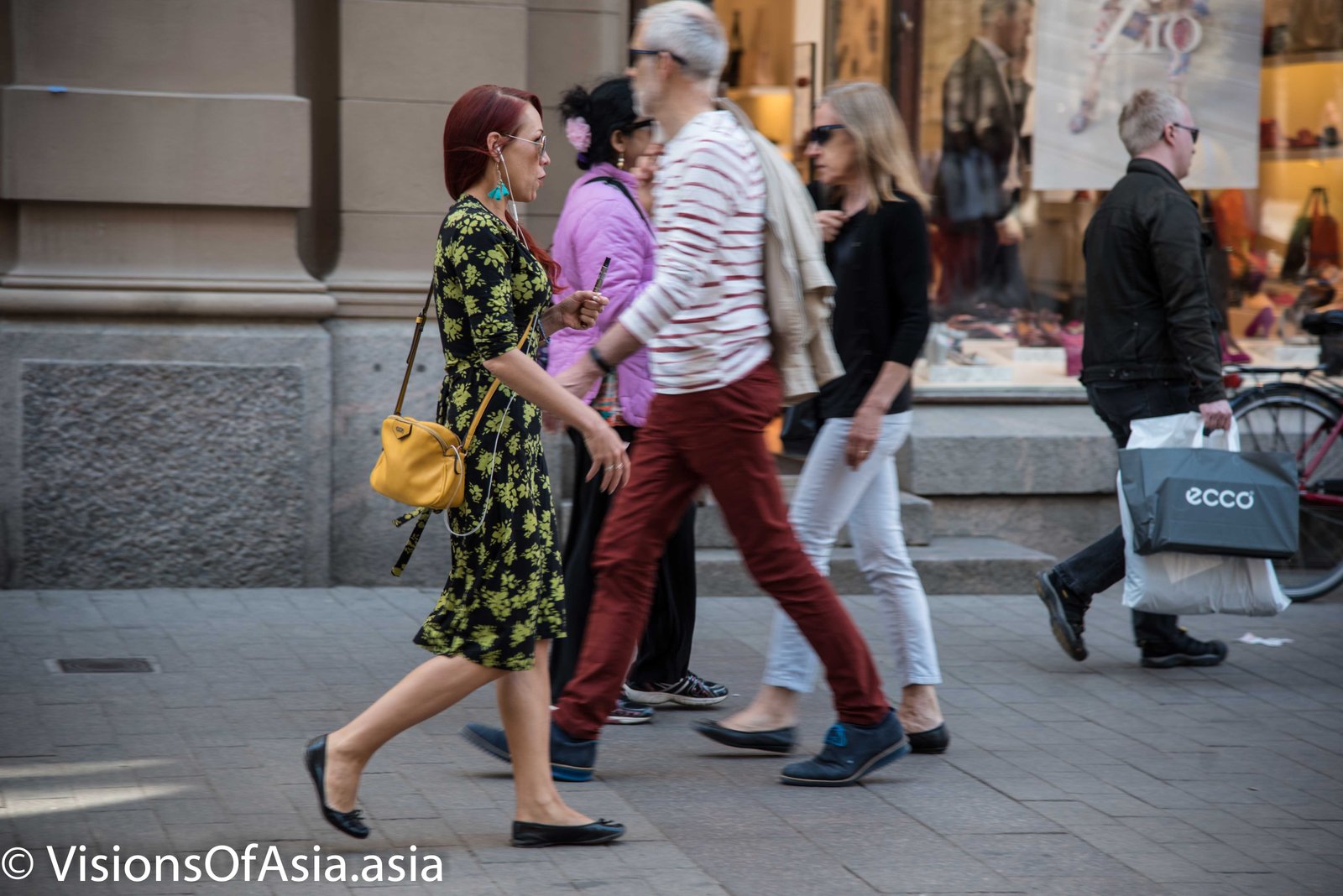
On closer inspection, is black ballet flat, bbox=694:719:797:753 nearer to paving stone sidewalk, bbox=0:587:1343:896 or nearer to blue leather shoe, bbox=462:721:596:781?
paving stone sidewalk, bbox=0:587:1343:896

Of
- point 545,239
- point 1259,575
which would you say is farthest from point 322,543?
point 1259,575

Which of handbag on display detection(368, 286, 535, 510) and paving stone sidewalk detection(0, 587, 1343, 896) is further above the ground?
handbag on display detection(368, 286, 535, 510)

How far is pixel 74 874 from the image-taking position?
3672 millimetres

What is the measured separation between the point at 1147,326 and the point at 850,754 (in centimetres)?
237

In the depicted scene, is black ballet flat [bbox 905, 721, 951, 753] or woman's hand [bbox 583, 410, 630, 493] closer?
woman's hand [bbox 583, 410, 630, 493]

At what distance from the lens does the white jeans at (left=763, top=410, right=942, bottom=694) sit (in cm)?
487

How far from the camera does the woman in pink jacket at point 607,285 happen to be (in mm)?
5090

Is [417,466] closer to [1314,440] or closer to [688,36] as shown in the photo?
[688,36]

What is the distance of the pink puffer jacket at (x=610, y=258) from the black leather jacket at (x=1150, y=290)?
6.39 ft

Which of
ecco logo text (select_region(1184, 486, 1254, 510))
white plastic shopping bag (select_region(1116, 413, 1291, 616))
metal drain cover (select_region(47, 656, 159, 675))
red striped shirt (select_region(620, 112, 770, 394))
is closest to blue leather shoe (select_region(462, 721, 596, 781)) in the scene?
red striped shirt (select_region(620, 112, 770, 394))

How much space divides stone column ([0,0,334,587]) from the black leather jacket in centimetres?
323

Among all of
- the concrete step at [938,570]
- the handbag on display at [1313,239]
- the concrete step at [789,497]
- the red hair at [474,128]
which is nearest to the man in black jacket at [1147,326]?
the concrete step at [938,570]

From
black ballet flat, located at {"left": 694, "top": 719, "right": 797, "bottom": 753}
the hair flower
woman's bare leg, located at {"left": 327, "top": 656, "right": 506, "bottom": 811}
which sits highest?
the hair flower

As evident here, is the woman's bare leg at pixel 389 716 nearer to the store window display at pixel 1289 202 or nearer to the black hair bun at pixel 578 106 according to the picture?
the black hair bun at pixel 578 106
